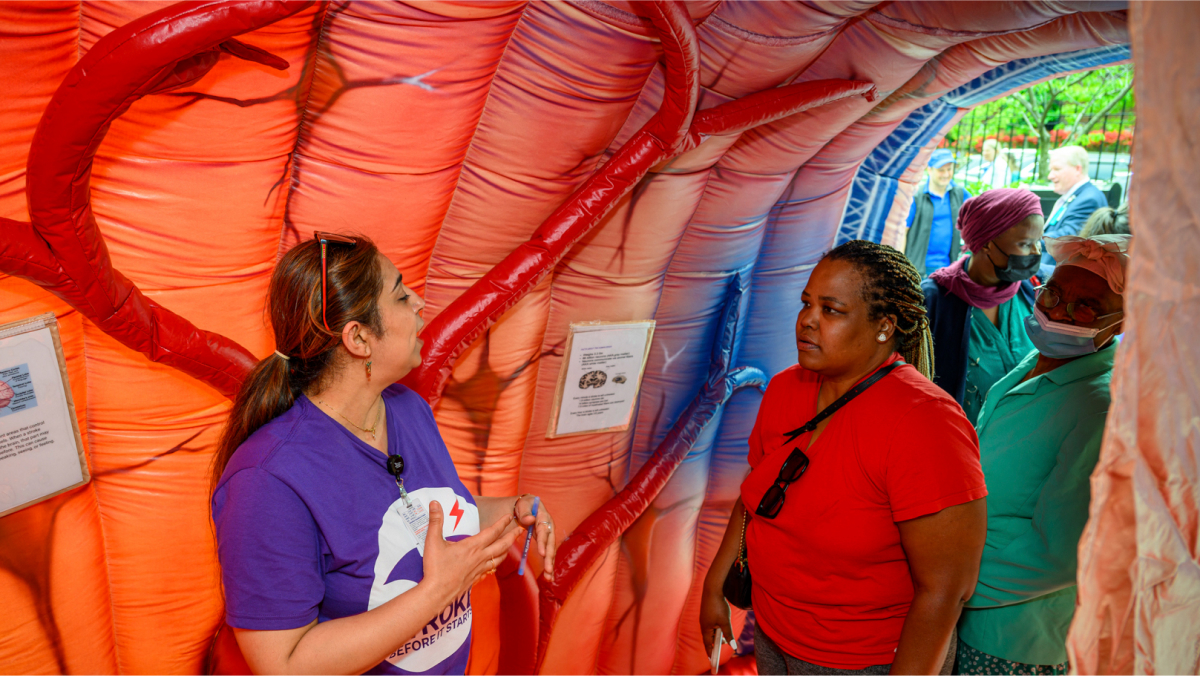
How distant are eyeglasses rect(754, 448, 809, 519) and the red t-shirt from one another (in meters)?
0.01

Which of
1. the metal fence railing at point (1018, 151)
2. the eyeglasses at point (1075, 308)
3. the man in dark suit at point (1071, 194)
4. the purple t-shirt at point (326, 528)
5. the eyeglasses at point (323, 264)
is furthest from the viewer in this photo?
the metal fence railing at point (1018, 151)

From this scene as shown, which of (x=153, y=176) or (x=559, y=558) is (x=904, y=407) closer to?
(x=559, y=558)

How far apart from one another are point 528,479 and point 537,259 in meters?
0.82

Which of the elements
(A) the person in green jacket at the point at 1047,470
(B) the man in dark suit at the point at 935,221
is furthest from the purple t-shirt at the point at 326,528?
(B) the man in dark suit at the point at 935,221

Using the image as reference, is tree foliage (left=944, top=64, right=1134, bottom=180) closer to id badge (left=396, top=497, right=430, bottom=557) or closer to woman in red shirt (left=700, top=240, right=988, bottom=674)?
woman in red shirt (left=700, top=240, right=988, bottom=674)

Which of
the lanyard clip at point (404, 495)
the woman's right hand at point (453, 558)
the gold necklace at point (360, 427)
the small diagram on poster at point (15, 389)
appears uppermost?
the gold necklace at point (360, 427)

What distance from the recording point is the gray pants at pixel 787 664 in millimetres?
1386

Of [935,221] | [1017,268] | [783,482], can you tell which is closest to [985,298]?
[1017,268]

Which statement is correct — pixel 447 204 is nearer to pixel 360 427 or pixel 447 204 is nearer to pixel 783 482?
pixel 360 427

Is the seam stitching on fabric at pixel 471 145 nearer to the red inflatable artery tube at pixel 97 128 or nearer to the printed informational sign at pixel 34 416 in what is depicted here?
the red inflatable artery tube at pixel 97 128

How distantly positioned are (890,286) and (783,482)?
0.44 meters

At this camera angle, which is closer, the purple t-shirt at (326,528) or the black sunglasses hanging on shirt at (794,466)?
the purple t-shirt at (326,528)

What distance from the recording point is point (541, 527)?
1.42 metres

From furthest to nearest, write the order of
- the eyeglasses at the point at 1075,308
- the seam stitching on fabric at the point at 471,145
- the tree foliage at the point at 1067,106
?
the tree foliage at the point at 1067,106 < the eyeglasses at the point at 1075,308 < the seam stitching on fabric at the point at 471,145
